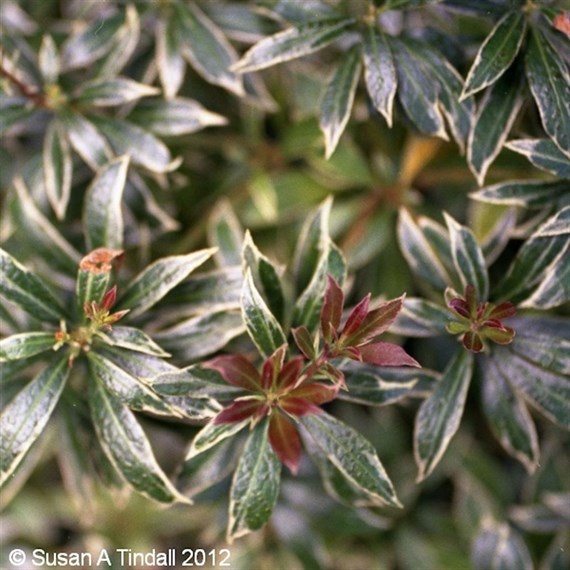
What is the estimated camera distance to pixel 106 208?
1.15m

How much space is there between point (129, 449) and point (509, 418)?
0.57 metres

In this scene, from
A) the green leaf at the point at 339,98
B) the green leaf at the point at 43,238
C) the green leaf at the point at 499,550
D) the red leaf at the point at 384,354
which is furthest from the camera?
the green leaf at the point at 499,550

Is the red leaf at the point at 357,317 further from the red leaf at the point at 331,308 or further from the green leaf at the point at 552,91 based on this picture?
the green leaf at the point at 552,91

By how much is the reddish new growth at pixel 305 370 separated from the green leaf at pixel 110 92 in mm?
519

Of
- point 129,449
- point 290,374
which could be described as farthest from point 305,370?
point 129,449

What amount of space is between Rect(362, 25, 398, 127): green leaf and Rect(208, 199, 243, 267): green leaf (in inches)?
14.3

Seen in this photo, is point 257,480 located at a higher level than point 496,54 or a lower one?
lower

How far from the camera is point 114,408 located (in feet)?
3.46

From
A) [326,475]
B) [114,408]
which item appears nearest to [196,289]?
[114,408]

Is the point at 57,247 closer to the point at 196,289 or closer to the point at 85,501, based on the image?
the point at 196,289

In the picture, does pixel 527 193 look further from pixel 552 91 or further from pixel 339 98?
pixel 339 98

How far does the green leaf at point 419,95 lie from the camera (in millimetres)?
1108

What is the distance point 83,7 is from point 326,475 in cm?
95

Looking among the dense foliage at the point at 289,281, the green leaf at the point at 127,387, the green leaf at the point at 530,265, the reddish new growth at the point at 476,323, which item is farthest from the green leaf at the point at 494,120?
the green leaf at the point at 127,387
